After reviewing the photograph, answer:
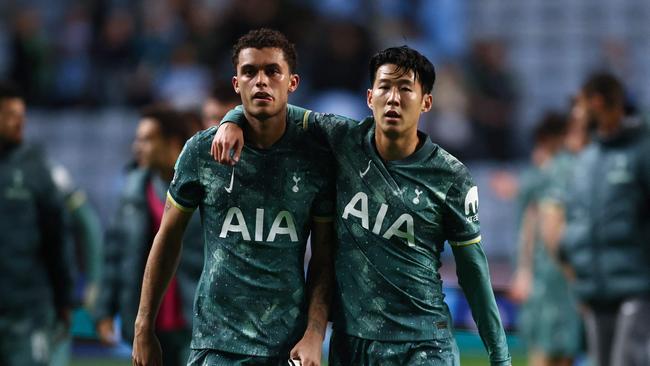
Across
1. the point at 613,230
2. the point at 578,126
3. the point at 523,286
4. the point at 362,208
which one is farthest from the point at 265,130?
the point at 523,286

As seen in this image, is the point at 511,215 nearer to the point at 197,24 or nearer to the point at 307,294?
the point at 197,24

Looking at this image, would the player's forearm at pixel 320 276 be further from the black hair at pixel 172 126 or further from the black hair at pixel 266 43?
the black hair at pixel 172 126

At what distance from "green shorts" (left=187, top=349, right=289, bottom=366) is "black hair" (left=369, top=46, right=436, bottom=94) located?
1.18 m

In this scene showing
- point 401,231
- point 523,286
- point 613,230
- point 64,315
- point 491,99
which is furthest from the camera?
point 491,99

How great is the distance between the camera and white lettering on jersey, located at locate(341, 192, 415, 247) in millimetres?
4914

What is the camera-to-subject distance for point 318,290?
4973 mm

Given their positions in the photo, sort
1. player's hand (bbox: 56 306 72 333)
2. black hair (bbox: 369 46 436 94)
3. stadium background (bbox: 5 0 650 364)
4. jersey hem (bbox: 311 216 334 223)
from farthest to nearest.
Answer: stadium background (bbox: 5 0 650 364)
player's hand (bbox: 56 306 72 333)
jersey hem (bbox: 311 216 334 223)
black hair (bbox: 369 46 436 94)

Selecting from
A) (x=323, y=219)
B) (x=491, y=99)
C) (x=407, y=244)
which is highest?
(x=491, y=99)

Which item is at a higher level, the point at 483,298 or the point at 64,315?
the point at 64,315

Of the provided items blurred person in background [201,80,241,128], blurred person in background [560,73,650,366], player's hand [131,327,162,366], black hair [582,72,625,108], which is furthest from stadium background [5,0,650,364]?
player's hand [131,327,162,366]

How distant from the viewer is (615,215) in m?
7.36

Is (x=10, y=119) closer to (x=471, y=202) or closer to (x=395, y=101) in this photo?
(x=395, y=101)

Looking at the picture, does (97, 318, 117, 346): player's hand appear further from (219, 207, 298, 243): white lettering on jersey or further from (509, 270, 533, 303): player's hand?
(509, 270, 533, 303): player's hand

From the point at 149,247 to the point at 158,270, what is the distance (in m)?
2.31
